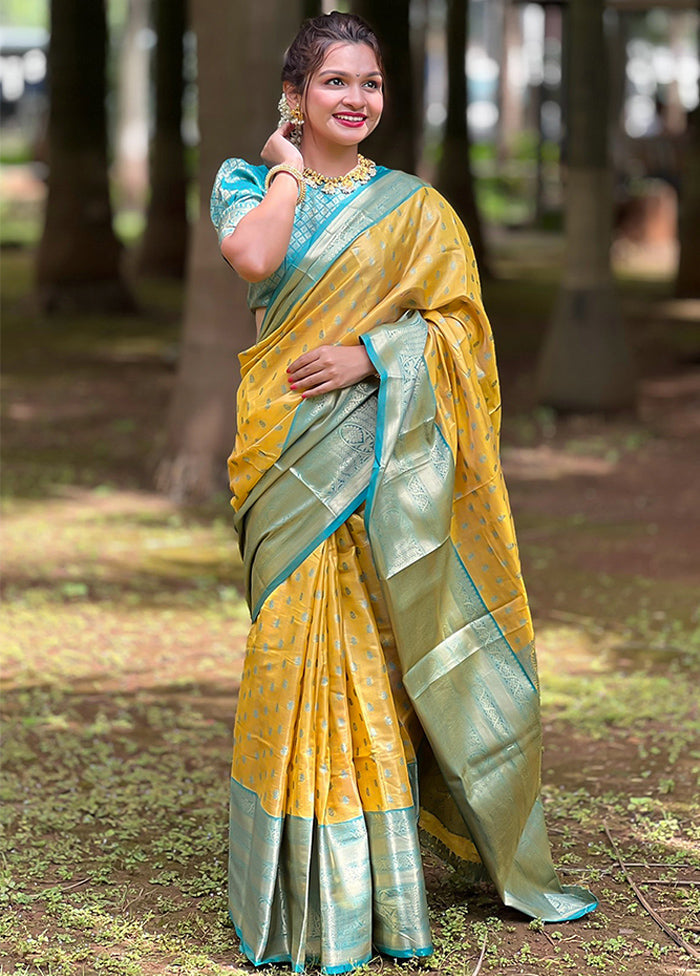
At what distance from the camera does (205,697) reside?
564 cm

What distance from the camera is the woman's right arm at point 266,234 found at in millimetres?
3316

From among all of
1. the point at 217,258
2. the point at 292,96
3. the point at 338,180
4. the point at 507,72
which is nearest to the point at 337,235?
the point at 338,180

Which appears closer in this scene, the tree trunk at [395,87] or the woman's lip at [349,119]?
the woman's lip at [349,119]

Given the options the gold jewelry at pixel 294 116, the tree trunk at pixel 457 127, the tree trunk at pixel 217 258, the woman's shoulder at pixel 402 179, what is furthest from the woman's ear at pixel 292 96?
the tree trunk at pixel 457 127

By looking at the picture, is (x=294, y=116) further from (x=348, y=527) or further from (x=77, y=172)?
(x=77, y=172)

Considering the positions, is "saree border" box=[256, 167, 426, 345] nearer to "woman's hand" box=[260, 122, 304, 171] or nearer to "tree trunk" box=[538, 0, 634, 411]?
"woman's hand" box=[260, 122, 304, 171]

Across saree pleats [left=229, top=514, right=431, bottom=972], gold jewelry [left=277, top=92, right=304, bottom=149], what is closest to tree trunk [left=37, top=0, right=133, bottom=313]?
gold jewelry [left=277, top=92, right=304, bottom=149]

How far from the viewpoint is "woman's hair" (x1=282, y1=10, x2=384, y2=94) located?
3416 millimetres

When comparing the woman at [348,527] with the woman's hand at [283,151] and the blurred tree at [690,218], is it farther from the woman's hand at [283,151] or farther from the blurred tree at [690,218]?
the blurred tree at [690,218]

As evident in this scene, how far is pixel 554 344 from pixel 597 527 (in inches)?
115

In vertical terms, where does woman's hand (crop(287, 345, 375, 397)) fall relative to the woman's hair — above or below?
below

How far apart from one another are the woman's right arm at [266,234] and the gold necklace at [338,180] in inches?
3.9

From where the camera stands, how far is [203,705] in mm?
5551

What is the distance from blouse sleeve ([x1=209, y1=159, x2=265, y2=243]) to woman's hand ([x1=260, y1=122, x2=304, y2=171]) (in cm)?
6
